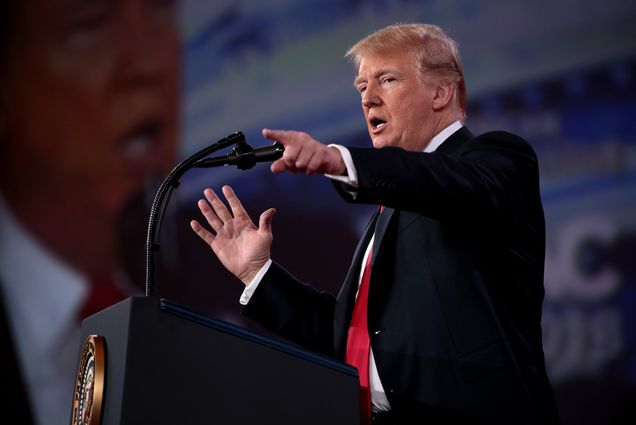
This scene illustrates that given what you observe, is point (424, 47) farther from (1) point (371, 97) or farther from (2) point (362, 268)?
(2) point (362, 268)

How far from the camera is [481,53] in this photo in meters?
3.71

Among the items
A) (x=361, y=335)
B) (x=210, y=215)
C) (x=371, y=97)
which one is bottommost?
(x=361, y=335)

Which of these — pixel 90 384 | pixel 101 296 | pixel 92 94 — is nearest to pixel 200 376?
pixel 90 384

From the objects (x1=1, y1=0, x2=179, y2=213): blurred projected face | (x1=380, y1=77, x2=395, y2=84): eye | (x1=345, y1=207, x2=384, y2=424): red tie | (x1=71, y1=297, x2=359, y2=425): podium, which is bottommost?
(x1=71, y1=297, x2=359, y2=425): podium

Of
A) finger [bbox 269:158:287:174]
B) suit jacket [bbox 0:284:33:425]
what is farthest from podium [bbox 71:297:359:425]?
suit jacket [bbox 0:284:33:425]

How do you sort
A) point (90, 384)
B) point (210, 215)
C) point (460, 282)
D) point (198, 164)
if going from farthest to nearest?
point (210, 215) → point (460, 282) → point (198, 164) → point (90, 384)

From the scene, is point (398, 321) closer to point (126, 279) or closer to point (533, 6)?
point (126, 279)

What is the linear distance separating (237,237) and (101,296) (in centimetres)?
166

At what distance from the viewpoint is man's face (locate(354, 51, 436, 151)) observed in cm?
204

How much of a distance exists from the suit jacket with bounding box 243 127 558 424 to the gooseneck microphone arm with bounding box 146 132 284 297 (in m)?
0.17

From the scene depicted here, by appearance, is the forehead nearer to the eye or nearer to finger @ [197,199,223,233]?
the eye

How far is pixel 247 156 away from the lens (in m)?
1.41

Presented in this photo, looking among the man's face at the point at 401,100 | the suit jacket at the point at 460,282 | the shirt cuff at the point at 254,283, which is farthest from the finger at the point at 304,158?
the man's face at the point at 401,100

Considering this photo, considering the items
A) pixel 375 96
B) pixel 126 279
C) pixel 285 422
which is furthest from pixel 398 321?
pixel 126 279
